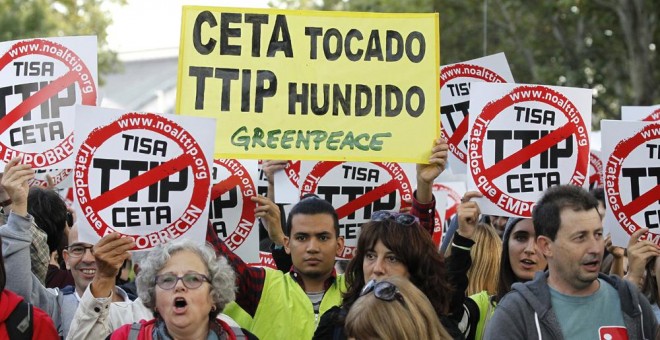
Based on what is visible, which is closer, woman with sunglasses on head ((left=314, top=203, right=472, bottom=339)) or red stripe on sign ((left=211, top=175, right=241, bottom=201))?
woman with sunglasses on head ((left=314, top=203, right=472, bottom=339))

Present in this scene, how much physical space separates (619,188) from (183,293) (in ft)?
8.93

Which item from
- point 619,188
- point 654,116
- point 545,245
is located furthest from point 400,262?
point 654,116

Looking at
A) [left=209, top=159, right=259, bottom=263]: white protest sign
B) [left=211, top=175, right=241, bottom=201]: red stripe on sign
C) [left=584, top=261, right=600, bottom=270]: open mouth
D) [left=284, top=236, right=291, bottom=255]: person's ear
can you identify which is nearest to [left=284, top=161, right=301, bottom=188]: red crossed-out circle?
[left=209, top=159, right=259, bottom=263]: white protest sign

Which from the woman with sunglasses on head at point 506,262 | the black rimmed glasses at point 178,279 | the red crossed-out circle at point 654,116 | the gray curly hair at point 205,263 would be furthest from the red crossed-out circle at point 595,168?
the black rimmed glasses at point 178,279

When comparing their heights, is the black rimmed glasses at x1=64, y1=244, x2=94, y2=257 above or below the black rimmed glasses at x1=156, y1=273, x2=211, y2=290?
above

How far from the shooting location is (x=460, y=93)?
28.5 feet

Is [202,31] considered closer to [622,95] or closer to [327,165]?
[327,165]

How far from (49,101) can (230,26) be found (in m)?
1.36

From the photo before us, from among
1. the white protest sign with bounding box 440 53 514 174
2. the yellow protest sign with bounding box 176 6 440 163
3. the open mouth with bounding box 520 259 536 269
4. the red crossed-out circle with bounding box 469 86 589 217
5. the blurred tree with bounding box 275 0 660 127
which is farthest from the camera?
the blurred tree with bounding box 275 0 660 127

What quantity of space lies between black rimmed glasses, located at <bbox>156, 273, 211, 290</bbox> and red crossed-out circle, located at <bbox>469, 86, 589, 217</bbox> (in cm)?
199

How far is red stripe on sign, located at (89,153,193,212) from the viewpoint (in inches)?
255

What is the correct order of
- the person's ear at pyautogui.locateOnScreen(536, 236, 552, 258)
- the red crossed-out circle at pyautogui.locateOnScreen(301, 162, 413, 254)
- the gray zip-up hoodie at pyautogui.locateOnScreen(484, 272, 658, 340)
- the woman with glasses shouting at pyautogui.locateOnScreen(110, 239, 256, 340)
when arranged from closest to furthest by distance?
the gray zip-up hoodie at pyautogui.locateOnScreen(484, 272, 658, 340) < the woman with glasses shouting at pyautogui.locateOnScreen(110, 239, 256, 340) < the person's ear at pyautogui.locateOnScreen(536, 236, 552, 258) < the red crossed-out circle at pyautogui.locateOnScreen(301, 162, 413, 254)

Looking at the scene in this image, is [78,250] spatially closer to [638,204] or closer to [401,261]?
[401,261]

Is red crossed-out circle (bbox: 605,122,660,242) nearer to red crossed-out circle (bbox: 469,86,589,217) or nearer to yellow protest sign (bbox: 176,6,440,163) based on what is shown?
red crossed-out circle (bbox: 469,86,589,217)
